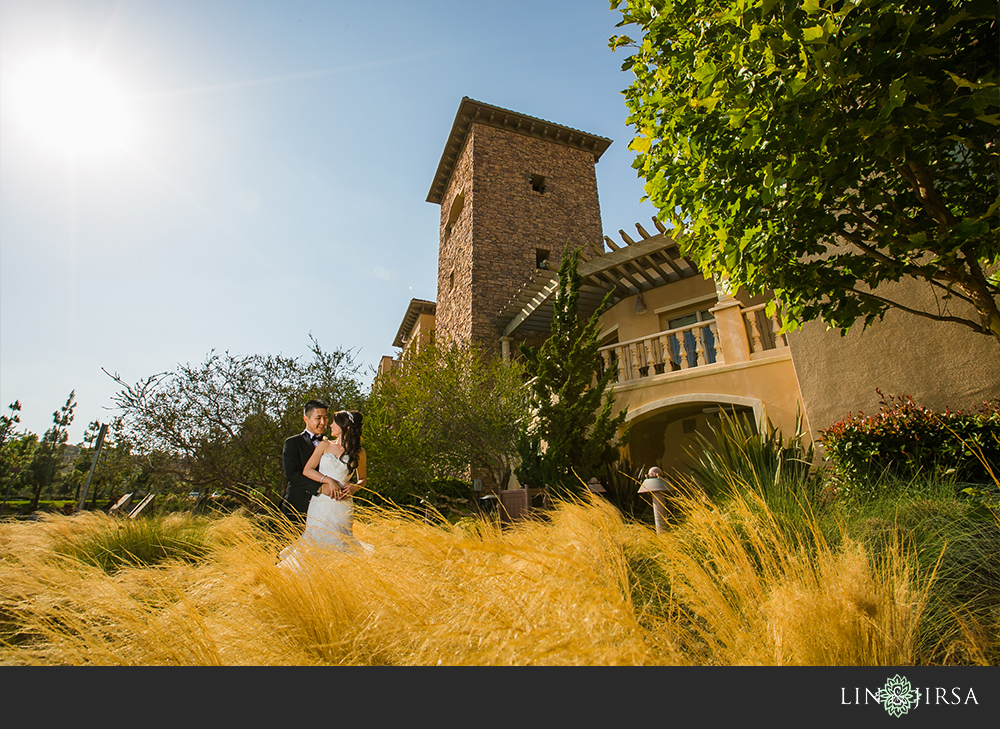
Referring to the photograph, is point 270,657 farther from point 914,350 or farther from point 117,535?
point 914,350

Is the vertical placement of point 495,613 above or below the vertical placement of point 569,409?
below

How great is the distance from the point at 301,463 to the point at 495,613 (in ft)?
10.4

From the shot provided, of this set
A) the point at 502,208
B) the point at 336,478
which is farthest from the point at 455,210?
the point at 336,478

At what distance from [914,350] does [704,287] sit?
6094 millimetres

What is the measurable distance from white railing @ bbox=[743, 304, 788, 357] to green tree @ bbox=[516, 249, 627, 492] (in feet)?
8.73

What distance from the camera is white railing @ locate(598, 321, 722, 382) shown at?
361 inches

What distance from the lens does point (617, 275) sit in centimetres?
1266

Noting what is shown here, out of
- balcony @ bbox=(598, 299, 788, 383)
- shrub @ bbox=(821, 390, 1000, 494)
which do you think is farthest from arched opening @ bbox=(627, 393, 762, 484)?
shrub @ bbox=(821, 390, 1000, 494)

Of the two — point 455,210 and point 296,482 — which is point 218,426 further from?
point 455,210

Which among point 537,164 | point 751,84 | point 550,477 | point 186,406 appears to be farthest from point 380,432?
point 537,164

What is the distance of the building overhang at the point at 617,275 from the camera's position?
11.0 m

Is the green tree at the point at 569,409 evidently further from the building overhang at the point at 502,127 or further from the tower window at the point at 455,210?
the building overhang at the point at 502,127
